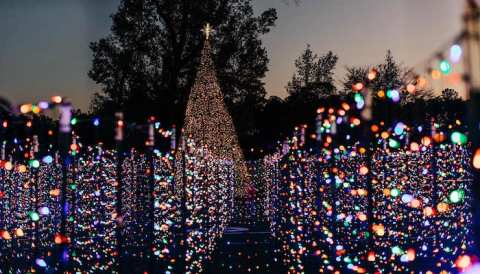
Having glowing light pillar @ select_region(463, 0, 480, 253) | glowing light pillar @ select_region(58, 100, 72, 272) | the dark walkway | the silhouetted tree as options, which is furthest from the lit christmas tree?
glowing light pillar @ select_region(463, 0, 480, 253)

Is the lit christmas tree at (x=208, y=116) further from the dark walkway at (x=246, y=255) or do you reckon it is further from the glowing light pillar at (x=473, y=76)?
the glowing light pillar at (x=473, y=76)

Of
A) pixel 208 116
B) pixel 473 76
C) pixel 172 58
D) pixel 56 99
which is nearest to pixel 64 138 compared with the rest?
pixel 56 99

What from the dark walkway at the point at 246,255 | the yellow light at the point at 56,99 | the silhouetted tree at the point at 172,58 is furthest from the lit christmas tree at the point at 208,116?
the yellow light at the point at 56,99

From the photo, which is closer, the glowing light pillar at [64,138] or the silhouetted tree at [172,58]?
the glowing light pillar at [64,138]

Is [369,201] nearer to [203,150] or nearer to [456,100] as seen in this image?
[203,150]

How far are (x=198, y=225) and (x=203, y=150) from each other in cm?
230

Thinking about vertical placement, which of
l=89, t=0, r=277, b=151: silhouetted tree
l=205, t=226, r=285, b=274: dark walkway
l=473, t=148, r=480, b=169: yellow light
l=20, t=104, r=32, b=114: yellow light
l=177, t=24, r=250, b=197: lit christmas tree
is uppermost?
l=89, t=0, r=277, b=151: silhouetted tree

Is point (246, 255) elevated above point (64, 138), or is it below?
below

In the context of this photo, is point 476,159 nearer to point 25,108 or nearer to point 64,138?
point 25,108

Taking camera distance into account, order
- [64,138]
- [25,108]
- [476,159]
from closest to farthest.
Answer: [476,159] < [25,108] < [64,138]

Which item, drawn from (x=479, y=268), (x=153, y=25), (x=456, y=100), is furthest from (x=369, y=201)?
(x=456, y=100)

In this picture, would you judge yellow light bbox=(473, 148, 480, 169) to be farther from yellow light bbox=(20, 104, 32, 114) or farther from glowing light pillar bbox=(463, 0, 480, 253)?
yellow light bbox=(20, 104, 32, 114)

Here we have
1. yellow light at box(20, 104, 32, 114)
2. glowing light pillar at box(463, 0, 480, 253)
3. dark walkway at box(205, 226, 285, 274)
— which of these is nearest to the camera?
glowing light pillar at box(463, 0, 480, 253)

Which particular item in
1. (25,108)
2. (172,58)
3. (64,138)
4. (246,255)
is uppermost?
(172,58)
